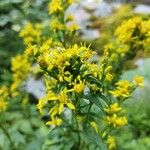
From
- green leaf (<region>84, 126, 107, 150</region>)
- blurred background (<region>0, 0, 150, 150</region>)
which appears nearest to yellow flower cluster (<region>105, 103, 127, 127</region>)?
green leaf (<region>84, 126, 107, 150</region>)

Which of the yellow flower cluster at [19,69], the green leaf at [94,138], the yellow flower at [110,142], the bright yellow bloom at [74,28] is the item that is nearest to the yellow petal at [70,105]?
the green leaf at [94,138]

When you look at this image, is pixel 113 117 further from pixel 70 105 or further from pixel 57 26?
pixel 57 26


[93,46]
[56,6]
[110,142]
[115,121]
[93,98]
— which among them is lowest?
[93,46]

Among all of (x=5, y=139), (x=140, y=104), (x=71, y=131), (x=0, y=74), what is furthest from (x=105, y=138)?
(x=0, y=74)

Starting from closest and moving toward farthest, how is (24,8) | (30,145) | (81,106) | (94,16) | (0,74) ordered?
(81,106), (30,145), (24,8), (0,74), (94,16)

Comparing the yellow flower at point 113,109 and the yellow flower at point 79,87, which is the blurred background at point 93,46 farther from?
the yellow flower at point 79,87

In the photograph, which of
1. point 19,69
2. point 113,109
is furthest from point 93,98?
point 19,69

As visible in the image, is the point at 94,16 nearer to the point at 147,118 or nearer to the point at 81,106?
the point at 147,118

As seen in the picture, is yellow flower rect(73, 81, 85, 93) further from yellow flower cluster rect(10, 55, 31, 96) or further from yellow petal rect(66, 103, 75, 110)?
yellow flower cluster rect(10, 55, 31, 96)

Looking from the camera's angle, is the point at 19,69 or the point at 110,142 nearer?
the point at 110,142
